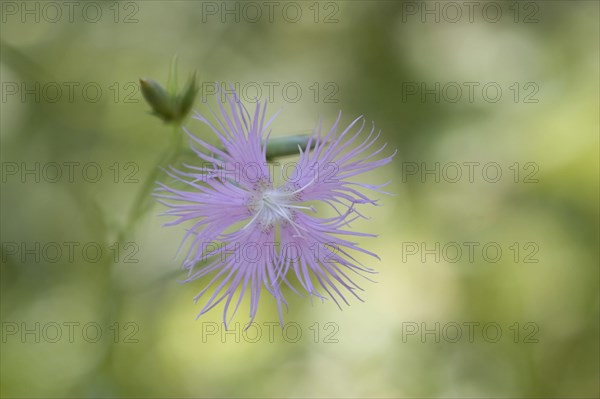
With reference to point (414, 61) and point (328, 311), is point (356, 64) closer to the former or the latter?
point (414, 61)

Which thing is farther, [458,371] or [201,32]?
[201,32]

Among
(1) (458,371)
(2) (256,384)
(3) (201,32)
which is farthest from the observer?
(3) (201,32)

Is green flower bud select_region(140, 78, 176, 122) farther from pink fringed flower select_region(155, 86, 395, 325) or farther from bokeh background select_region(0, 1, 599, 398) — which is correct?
bokeh background select_region(0, 1, 599, 398)

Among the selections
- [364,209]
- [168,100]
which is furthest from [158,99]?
[364,209]

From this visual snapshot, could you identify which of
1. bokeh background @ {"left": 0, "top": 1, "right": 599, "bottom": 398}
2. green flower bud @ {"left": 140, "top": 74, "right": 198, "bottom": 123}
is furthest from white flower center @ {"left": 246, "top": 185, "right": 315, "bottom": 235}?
bokeh background @ {"left": 0, "top": 1, "right": 599, "bottom": 398}

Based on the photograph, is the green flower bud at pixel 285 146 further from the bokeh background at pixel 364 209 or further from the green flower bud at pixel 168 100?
the bokeh background at pixel 364 209

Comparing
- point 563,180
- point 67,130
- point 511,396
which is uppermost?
point 67,130

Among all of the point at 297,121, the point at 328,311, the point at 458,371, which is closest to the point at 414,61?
the point at 297,121
